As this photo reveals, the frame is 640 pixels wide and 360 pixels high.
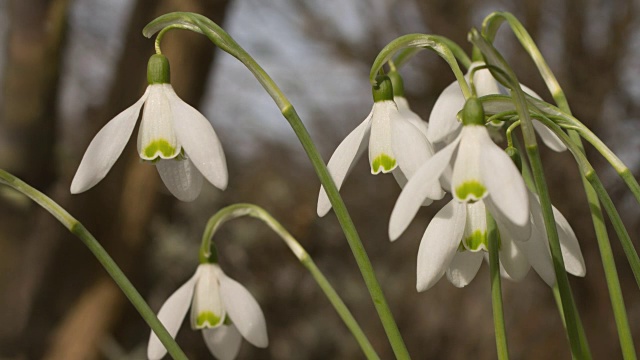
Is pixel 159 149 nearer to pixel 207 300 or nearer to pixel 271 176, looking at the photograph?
pixel 207 300

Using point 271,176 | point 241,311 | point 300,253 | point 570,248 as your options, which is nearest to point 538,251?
point 570,248

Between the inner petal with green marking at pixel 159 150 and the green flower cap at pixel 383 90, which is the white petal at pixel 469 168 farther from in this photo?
the inner petal with green marking at pixel 159 150

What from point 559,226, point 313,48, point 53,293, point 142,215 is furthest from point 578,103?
point 559,226

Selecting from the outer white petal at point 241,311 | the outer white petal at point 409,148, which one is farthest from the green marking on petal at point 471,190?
the outer white petal at point 241,311

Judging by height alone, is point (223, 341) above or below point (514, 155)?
below

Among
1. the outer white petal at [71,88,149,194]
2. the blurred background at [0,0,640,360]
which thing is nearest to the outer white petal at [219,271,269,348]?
the outer white petal at [71,88,149,194]

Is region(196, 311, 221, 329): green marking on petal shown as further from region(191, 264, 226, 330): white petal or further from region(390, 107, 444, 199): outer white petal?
region(390, 107, 444, 199): outer white petal
